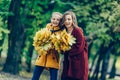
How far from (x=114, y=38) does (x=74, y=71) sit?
16152 mm

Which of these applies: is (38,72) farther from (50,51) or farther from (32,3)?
(32,3)

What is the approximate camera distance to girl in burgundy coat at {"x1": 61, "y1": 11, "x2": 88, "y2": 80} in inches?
352

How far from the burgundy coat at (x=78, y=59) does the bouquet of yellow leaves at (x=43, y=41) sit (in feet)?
2.19

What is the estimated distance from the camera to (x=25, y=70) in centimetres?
3303

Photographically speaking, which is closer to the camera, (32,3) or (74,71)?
(74,71)

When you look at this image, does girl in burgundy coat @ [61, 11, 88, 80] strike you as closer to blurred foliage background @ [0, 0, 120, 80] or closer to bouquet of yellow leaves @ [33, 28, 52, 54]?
bouquet of yellow leaves @ [33, 28, 52, 54]

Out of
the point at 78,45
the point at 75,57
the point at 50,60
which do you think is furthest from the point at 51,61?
the point at 78,45

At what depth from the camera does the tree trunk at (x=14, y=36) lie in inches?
926

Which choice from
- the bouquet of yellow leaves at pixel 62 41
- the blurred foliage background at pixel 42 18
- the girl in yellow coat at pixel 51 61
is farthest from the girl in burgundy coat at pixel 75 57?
the blurred foliage background at pixel 42 18

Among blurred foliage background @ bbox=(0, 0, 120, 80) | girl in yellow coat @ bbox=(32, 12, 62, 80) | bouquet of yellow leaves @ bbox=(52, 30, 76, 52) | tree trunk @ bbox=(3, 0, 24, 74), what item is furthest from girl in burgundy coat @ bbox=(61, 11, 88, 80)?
tree trunk @ bbox=(3, 0, 24, 74)

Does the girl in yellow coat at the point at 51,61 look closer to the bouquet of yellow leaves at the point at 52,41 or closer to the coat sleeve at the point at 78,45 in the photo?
the bouquet of yellow leaves at the point at 52,41

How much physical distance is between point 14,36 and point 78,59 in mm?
14829

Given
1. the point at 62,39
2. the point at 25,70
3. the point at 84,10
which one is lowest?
the point at 25,70

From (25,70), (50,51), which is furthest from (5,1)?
(50,51)
